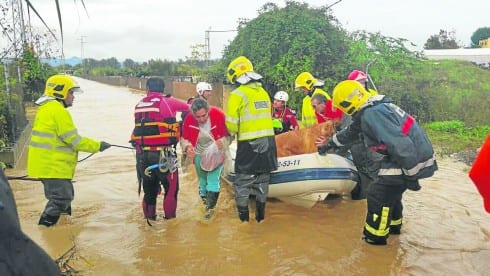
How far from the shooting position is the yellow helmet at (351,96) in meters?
4.97

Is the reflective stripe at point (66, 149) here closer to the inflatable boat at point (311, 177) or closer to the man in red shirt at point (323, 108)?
the inflatable boat at point (311, 177)

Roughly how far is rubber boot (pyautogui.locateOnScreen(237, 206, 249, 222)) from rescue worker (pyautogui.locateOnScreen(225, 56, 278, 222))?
0.32 feet

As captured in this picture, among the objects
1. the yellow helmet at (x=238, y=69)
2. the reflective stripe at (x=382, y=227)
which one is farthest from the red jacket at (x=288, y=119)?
the reflective stripe at (x=382, y=227)

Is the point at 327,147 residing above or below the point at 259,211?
above

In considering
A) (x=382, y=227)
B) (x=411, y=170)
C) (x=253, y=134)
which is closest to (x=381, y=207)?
Result: (x=382, y=227)

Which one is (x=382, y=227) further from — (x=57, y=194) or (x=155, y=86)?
(x=57, y=194)

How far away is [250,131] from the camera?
18.1 ft

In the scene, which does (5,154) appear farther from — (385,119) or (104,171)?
(385,119)

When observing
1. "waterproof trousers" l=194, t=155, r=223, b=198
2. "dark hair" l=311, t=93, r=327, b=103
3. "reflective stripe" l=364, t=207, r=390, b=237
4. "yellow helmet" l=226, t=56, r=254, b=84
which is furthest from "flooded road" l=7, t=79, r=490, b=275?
"yellow helmet" l=226, t=56, r=254, b=84

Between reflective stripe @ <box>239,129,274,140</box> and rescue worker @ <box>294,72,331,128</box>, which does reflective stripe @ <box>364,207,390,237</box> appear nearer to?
reflective stripe @ <box>239,129,274,140</box>

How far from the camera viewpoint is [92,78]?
252ft

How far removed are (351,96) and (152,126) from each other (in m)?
2.22

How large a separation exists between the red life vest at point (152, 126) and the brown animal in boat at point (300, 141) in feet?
5.38

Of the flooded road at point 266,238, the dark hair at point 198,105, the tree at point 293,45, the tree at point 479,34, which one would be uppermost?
the tree at point 479,34
